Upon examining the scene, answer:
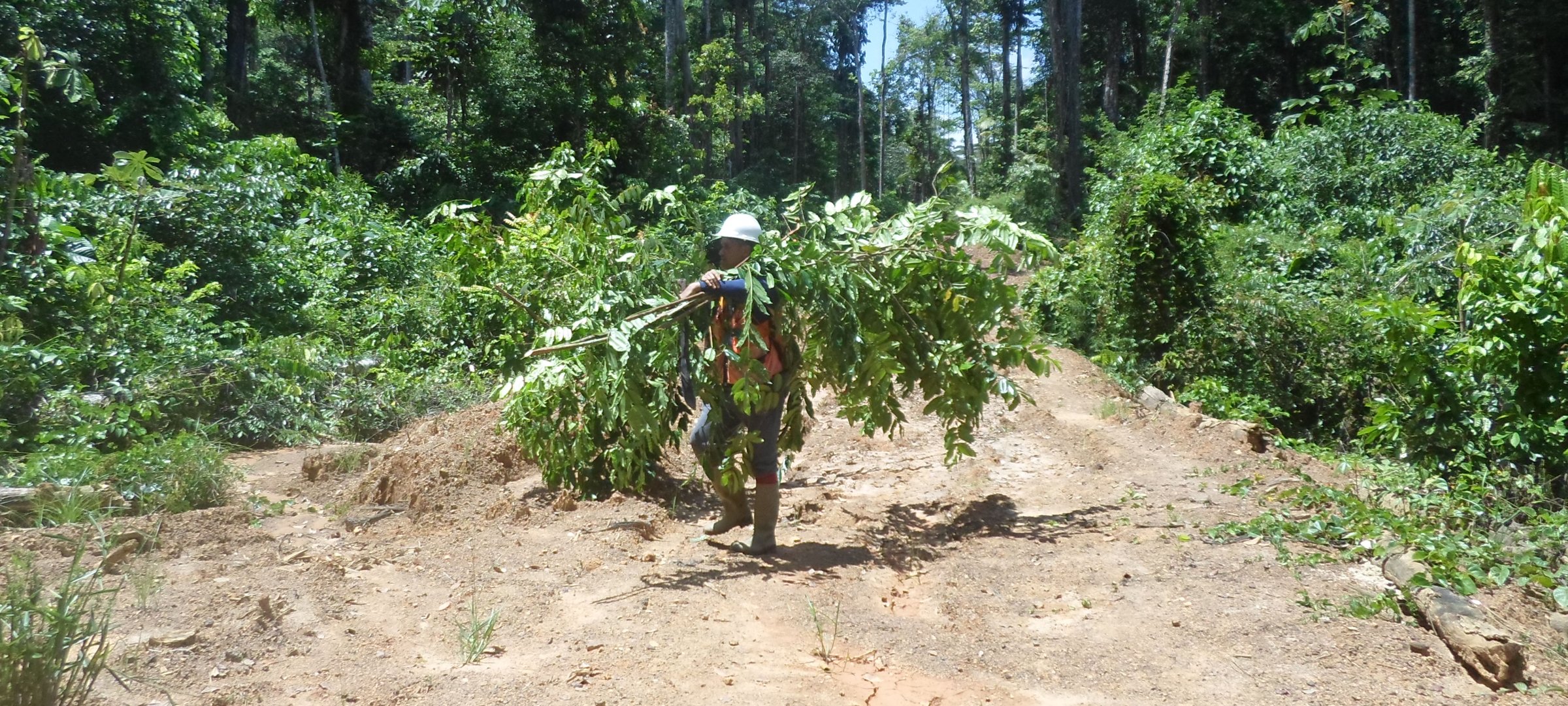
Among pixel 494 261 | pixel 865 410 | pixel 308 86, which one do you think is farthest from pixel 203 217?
pixel 308 86

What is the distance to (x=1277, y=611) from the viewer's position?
3.98 meters

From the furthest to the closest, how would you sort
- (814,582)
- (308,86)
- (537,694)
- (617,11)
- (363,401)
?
(308,86)
(617,11)
(363,401)
(814,582)
(537,694)

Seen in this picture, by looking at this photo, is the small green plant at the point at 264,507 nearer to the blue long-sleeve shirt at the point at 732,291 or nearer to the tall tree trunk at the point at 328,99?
the blue long-sleeve shirt at the point at 732,291

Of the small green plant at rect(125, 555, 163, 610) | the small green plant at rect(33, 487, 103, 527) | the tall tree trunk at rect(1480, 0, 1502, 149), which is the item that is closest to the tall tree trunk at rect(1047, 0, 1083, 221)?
the tall tree trunk at rect(1480, 0, 1502, 149)

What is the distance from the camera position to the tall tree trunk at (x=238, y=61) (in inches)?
853

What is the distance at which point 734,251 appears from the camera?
4.96 metres

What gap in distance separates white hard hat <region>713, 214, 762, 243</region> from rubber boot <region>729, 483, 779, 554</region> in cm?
117

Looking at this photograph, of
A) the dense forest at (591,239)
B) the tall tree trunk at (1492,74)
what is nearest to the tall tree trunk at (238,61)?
the dense forest at (591,239)

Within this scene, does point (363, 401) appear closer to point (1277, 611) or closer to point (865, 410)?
point (865, 410)

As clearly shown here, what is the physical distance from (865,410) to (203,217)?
26.1 feet

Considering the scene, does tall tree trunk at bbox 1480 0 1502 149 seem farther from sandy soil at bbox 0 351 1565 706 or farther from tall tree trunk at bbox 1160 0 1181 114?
sandy soil at bbox 0 351 1565 706

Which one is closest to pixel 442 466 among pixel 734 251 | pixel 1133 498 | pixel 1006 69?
pixel 734 251

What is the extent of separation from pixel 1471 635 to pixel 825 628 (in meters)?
2.20

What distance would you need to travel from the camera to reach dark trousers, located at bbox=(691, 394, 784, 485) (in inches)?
194
